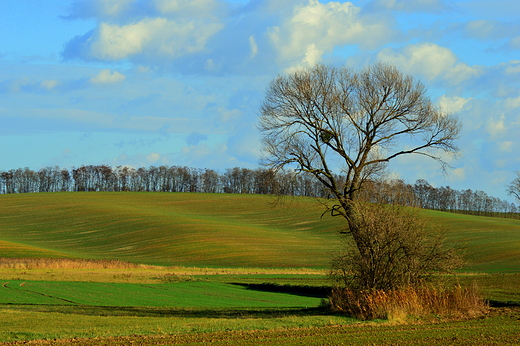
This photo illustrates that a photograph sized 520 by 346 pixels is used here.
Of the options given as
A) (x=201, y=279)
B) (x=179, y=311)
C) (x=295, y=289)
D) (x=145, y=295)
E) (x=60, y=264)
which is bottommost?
(x=60, y=264)

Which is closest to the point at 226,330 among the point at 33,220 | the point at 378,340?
the point at 378,340

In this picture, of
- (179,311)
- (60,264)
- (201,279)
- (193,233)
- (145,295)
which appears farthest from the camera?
(193,233)

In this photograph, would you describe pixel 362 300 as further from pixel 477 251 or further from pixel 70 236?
pixel 70 236

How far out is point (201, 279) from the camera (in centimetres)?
3747

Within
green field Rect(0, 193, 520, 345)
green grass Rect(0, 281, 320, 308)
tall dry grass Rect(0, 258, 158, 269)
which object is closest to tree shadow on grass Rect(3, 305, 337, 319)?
green field Rect(0, 193, 520, 345)

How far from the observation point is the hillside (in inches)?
2285

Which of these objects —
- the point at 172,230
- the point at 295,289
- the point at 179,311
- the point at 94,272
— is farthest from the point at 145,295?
the point at 172,230

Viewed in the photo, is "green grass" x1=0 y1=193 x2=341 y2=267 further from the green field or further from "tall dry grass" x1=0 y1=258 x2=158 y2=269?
"tall dry grass" x1=0 y1=258 x2=158 y2=269

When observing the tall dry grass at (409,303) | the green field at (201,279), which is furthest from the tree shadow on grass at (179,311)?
the tall dry grass at (409,303)

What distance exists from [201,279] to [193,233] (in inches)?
1393

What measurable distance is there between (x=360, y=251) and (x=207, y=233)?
175 feet

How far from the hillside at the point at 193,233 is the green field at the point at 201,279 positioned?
235 mm

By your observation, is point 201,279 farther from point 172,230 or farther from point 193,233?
point 172,230

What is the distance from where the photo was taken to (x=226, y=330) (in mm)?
15773
